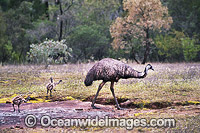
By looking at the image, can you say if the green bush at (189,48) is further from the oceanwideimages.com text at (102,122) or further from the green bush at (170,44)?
the oceanwideimages.com text at (102,122)

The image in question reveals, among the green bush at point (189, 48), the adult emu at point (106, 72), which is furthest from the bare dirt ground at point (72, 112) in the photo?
the green bush at point (189, 48)

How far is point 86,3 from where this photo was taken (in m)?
39.7

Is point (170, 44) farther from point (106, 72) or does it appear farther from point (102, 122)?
point (102, 122)

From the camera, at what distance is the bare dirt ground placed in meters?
7.36

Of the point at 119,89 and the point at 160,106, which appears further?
the point at 119,89

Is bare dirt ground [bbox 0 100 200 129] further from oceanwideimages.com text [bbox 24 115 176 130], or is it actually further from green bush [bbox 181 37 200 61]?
green bush [bbox 181 37 200 61]

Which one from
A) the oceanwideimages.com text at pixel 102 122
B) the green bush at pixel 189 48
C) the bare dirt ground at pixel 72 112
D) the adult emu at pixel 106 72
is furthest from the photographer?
the green bush at pixel 189 48

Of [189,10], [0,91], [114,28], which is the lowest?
[0,91]

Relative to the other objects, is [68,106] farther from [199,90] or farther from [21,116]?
[199,90]

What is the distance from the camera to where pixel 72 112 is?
8.12 meters

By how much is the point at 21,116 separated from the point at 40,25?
2756 centimetres

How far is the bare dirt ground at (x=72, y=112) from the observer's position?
7.36m

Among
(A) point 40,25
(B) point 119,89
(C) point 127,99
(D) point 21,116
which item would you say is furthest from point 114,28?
(D) point 21,116

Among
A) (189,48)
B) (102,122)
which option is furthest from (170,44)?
(102,122)
